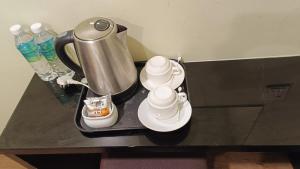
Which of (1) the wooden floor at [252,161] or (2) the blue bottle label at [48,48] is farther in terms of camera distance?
(1) the wooden floor at [252,161]

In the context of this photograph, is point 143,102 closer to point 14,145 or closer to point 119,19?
point 119,19

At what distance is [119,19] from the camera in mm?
895

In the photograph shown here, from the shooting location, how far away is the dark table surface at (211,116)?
79cm

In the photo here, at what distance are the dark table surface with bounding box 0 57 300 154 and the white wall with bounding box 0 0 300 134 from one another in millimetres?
66

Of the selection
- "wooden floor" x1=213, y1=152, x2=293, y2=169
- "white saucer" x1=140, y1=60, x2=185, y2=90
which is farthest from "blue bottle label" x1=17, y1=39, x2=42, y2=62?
"wooden floor" x1=213, y1=152, x2=293, y2=169

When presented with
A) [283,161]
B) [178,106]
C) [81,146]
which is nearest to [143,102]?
[178,106]

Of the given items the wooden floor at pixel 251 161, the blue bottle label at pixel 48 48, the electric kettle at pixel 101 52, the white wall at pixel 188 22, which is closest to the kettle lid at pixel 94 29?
the electric kettle at pixel 101 52

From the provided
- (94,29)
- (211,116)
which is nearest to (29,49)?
(94,29)

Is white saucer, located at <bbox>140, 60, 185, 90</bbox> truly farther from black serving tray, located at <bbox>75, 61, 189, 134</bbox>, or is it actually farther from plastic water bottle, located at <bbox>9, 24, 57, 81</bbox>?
plastic water bottle, located at <bbox>9, 24, 57, 81</bbox>

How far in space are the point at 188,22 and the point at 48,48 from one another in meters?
0.52

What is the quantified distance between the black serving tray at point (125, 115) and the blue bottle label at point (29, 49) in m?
0.22

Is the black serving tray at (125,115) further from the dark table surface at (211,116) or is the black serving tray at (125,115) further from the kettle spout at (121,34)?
the kettle spout at (121,34)

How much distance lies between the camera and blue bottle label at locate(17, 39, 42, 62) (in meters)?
0.92

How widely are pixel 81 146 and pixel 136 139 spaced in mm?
180
